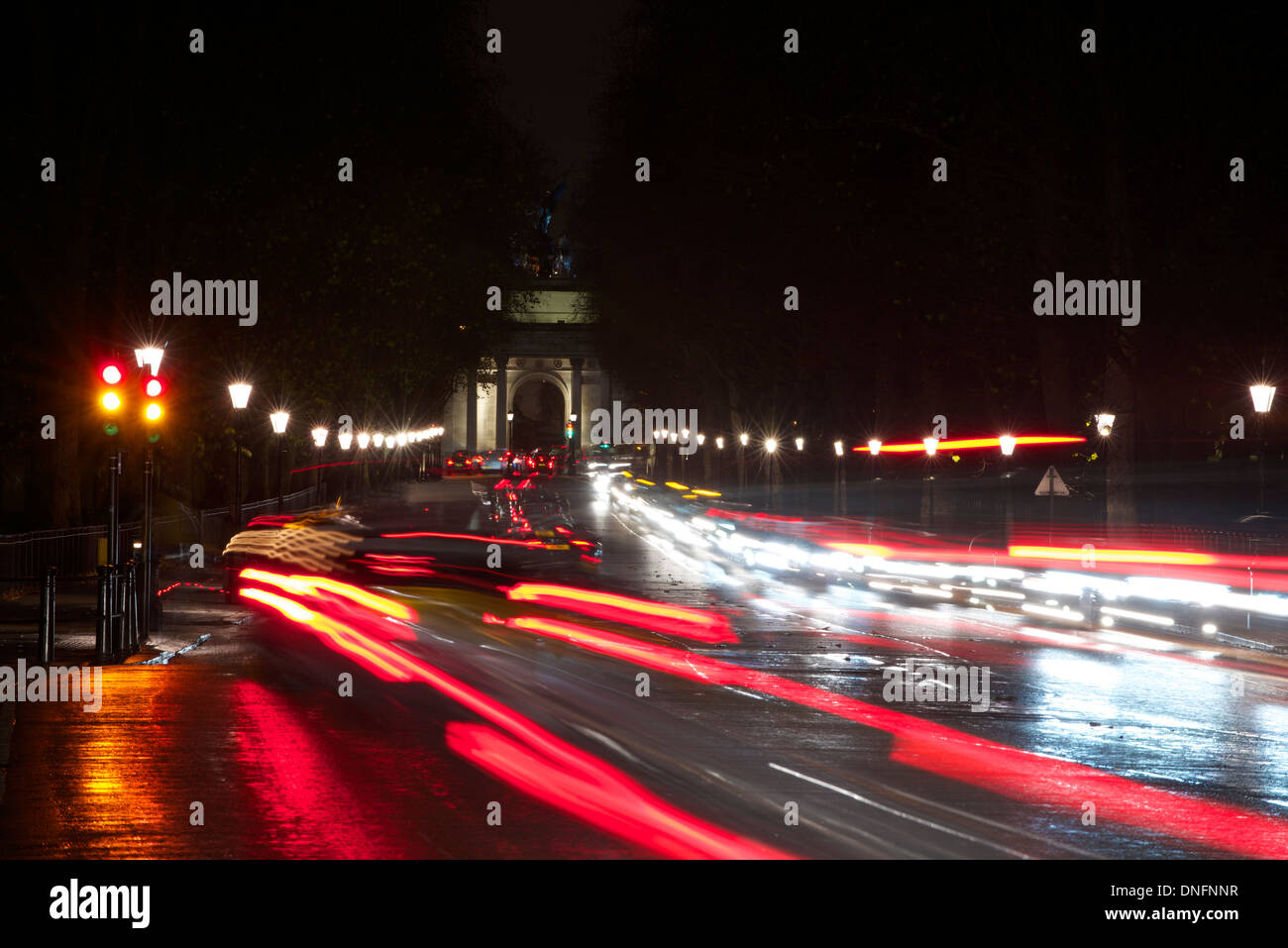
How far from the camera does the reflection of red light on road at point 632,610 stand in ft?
62.4

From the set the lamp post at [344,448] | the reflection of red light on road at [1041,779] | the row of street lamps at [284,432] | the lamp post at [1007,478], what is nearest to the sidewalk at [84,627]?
the row of street lamps at [284,432]

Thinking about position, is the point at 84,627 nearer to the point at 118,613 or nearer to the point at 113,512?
the point at 113,512

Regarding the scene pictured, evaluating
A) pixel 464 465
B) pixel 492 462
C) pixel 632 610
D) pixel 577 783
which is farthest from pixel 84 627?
pixel 464 465

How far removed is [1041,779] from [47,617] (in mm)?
10999

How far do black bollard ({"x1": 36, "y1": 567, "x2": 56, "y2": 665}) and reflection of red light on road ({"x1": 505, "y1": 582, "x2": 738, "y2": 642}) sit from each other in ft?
24.5

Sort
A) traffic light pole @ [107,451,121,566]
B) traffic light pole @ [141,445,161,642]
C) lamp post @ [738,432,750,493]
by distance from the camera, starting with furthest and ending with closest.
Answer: lamp post @ [738,432,750,493] < traffic light pole @ [141,445,161,642] < traffic light pole @ [107,451,121,566]

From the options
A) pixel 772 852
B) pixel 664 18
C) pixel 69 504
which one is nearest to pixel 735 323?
pixel 664 18

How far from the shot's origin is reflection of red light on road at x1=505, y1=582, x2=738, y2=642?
62.4 ft

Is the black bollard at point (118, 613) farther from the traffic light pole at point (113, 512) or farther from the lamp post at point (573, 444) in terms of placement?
the lamp post at point (573, 444)

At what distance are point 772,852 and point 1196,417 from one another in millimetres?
67807

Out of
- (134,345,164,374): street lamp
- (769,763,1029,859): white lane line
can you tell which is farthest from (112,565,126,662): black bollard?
(769,763,1029,859): white lane line

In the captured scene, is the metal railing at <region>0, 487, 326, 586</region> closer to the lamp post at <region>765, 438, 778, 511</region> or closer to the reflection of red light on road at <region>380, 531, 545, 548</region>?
the reflection of red light on road at <region>380, 531, 545, 548</region>

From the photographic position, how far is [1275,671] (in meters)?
15.8

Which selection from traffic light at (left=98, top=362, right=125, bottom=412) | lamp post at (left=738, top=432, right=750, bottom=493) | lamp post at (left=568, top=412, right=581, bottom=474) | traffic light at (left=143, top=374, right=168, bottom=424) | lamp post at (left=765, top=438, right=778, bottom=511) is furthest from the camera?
lamp post at (left=568, top=412, right=581, bottom=474)
